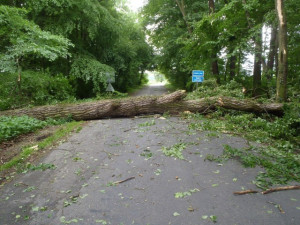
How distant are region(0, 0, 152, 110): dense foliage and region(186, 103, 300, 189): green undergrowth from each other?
6.76 meters

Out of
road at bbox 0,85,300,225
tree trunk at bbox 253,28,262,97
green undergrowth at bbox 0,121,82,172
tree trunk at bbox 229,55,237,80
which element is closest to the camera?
road at bbox 0,85,300,225

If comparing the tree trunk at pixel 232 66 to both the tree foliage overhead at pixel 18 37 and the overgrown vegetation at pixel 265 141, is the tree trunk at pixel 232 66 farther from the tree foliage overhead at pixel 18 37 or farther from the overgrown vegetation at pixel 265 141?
the tree foliage overhead at pixel 18 37

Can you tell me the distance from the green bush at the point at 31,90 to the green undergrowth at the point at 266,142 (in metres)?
7.43

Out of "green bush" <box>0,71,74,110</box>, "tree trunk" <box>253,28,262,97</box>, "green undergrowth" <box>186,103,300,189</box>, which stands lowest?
"green undergrowth" <box>186,103,300,189</box>

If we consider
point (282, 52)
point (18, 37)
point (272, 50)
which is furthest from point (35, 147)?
point (272, 50)

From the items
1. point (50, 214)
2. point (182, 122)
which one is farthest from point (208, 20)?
point (50, 214)

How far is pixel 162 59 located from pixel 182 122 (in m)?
14.5

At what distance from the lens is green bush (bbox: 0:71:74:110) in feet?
29.5

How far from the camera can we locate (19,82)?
9.30 m

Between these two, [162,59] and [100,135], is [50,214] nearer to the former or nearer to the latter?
[100,135]

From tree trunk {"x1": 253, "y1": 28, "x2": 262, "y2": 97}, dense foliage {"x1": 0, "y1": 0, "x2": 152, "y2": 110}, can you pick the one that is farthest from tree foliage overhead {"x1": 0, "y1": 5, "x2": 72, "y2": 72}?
tree trunk {"x1": 253, "y1": 28, "x2": 262, "y2": 97}

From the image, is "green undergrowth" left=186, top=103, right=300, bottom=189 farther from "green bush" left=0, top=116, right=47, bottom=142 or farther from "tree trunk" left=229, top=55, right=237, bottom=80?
"tree trunk" left=229, top=55, right=237, bottom=80

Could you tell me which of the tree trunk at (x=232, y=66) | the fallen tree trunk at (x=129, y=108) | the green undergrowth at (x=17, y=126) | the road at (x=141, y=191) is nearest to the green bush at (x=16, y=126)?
the green undergrowth at (x=17, y=126)

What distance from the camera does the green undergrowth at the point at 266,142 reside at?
3591mm
